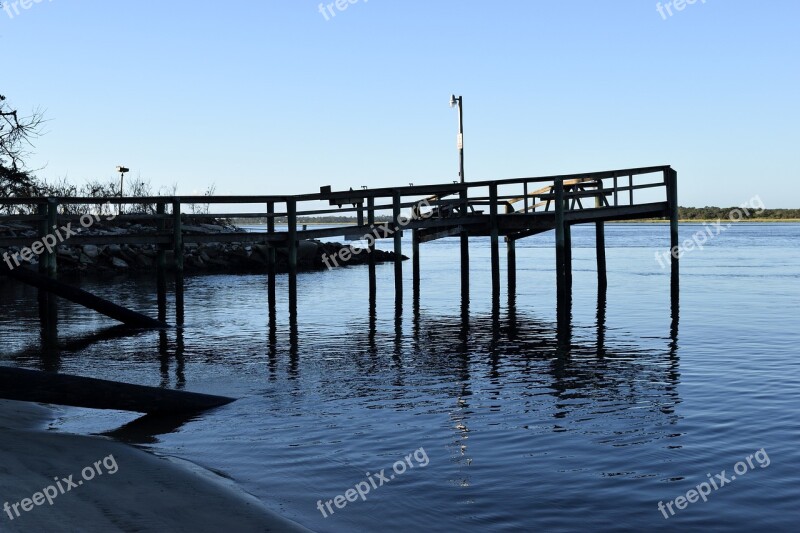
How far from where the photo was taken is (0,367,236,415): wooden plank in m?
8.34

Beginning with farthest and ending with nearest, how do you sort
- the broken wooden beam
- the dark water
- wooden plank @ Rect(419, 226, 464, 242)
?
wooden plank @ Rect(419, 226, 464, 242), the broken wooden beam, the dark water

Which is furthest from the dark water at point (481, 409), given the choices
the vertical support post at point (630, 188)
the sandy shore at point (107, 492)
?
Answer: the vertical support post at point (630, 188)

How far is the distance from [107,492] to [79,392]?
2385 mm

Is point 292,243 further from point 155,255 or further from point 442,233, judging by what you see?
point 155,255

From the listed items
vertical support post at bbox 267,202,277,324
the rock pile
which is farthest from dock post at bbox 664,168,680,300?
the rock pile

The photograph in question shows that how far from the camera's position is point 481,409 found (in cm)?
1027

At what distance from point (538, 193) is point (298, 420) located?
17.3m

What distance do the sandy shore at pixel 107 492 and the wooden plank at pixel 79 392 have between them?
0.57 meters

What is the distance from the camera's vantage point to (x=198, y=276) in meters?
37.8

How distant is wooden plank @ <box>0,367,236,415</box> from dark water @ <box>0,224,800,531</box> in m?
0.33

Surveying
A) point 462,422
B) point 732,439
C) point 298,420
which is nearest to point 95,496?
point 298,420

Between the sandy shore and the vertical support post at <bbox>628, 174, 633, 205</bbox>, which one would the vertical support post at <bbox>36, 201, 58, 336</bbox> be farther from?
the vertical support post at <bbox>628, 174, 633, 205</bbox>

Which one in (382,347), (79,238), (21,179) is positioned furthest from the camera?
(21,179)

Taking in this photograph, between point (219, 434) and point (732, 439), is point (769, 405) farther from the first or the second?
point (219, 434)
